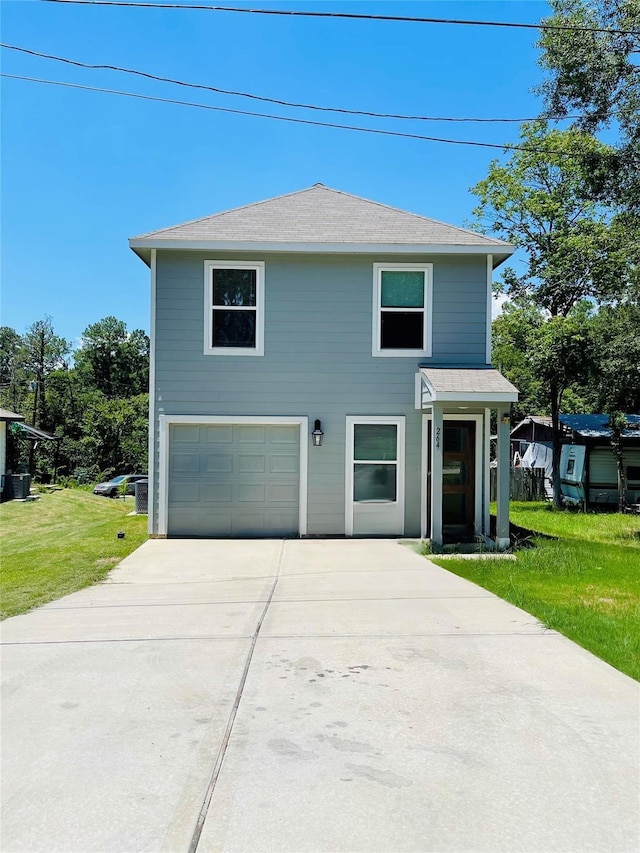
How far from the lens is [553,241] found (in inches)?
762

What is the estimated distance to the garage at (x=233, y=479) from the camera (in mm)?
10633

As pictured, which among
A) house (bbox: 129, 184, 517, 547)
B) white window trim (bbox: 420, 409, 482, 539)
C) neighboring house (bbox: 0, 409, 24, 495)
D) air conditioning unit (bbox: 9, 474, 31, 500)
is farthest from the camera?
air conditioning unit (bbox: 9, 474, 31, 500)

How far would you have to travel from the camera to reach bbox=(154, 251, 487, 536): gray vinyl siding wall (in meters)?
10.6

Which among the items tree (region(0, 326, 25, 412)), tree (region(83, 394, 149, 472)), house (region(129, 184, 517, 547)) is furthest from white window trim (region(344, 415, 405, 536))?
tree (region(0, 326, 25, 412))

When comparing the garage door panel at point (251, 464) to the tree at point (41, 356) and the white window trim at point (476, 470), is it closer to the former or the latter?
the white window trim at point (476, 470)

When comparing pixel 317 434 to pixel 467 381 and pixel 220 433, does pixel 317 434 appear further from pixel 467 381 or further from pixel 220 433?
pixel 467 381

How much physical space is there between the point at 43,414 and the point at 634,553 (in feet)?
118

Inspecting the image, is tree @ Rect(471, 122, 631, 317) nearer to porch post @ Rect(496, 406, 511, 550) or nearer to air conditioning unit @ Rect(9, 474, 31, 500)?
porch post @ Rect(496, 406, 511, 550)

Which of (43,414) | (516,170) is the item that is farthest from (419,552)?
(43,414)

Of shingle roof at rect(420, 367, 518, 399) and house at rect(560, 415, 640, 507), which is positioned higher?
shingle roof at rect(420, 367, 518, 399)

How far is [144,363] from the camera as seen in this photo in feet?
164

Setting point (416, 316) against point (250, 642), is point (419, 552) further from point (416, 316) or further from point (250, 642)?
point (250, 642)

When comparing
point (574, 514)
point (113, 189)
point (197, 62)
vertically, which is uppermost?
point (113, 189)

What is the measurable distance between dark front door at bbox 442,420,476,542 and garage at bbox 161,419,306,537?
103 inches
